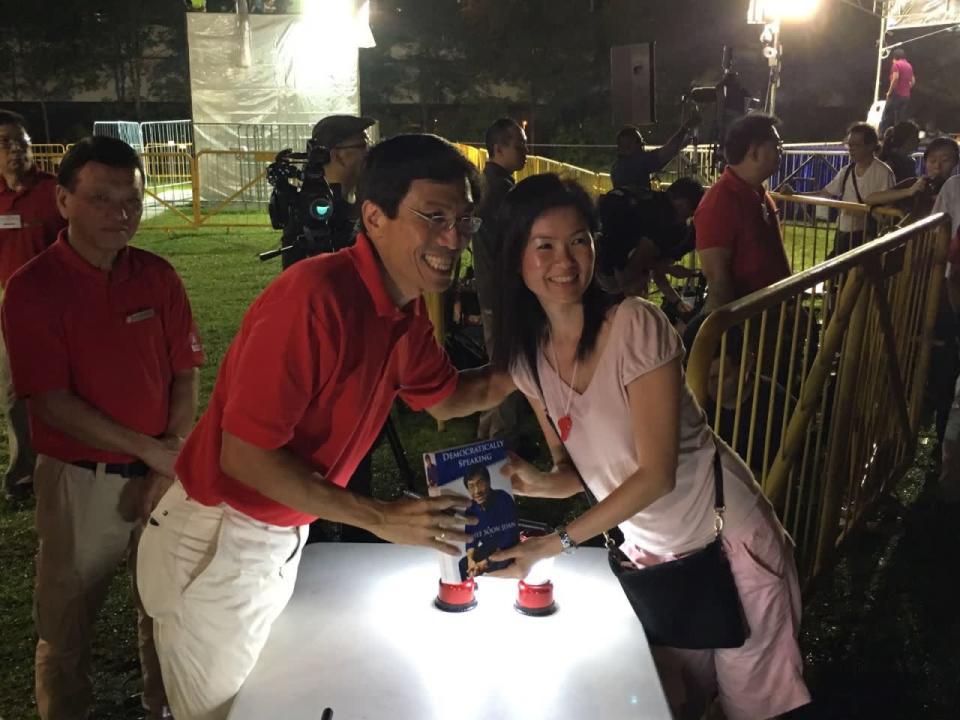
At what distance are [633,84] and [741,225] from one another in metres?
5.30

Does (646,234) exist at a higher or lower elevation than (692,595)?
higher

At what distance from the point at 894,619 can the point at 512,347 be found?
2.62 metres

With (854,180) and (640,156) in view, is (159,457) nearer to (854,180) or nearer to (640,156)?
(640,156)

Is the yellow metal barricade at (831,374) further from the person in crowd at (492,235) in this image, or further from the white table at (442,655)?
the person in crowd at (492,235)

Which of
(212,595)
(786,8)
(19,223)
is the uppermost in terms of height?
(786,8)

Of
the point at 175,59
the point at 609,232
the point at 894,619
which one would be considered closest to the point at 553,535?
the point at 894,619

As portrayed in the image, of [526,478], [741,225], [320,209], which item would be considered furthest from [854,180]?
[526,478]

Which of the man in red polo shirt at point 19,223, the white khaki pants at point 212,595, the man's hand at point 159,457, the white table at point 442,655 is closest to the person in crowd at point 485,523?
the white table at point 442,655

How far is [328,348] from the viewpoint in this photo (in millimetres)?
1725

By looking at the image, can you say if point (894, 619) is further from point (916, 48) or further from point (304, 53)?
point (916, 48)

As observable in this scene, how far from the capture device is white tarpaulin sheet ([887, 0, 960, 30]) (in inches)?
647

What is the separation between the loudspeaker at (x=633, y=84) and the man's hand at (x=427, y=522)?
835 cm

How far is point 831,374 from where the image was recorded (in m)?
4.25

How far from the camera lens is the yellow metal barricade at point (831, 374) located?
314cm
